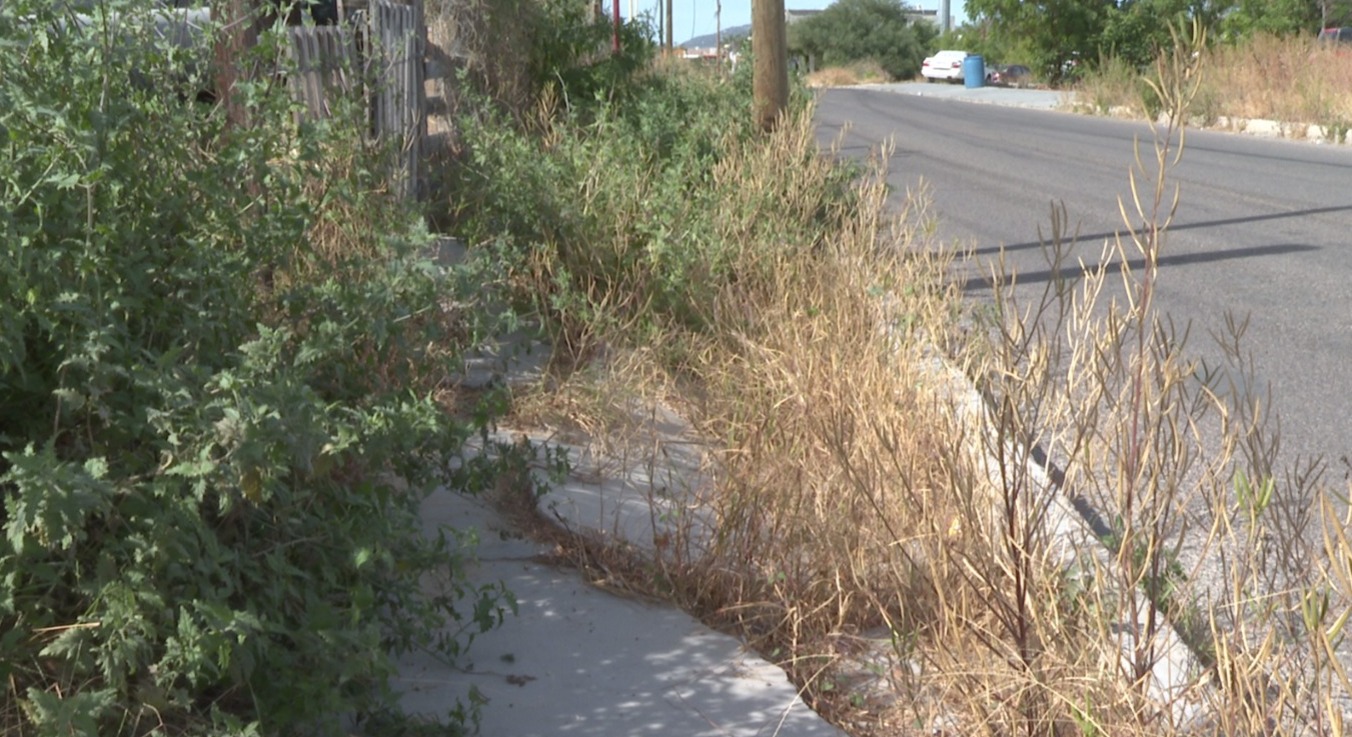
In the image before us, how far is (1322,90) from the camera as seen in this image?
2142 cm

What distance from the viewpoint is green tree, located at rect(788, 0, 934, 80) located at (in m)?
68.4

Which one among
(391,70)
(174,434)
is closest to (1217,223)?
(391,70)

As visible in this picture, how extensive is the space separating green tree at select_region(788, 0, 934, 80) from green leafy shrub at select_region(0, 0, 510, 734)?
6562 centimetres

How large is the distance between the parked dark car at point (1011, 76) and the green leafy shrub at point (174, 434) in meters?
41.6

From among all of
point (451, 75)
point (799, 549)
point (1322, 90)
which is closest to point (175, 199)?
point (799, 549)

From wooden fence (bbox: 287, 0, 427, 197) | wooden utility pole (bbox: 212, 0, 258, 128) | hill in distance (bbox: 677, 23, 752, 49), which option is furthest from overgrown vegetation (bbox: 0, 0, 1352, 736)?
hill in distance (bbox: 677, 23, 752, 49)

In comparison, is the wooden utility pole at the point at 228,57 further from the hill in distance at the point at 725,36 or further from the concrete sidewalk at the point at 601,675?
the hill in distance at the point at 725,36

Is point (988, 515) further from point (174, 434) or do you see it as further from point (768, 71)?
point (768, 71)

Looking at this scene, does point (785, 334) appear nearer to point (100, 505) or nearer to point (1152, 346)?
point (1152, 346)

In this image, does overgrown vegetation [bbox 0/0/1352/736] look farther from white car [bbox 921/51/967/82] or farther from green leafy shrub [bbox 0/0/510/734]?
white car [bbox 921/51/967/82]

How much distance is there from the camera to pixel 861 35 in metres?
70.2

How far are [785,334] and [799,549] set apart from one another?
159cm

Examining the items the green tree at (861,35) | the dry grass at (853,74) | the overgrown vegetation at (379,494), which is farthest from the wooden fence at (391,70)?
the green tree at (861,35)

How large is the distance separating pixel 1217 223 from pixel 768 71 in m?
3.96
